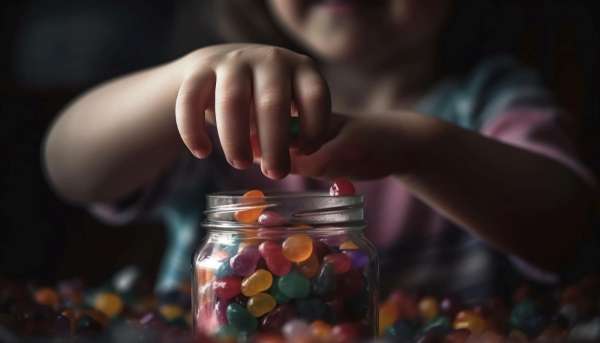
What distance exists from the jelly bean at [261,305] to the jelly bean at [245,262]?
18mm

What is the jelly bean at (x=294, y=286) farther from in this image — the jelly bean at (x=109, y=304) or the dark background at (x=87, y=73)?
the dark background at (x=87, y=73)

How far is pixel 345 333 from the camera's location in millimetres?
426

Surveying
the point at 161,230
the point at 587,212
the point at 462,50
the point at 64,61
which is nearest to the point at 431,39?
the point at 462,50

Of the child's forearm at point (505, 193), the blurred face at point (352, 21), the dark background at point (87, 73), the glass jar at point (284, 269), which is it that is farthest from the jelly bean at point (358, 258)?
the dark background at point (87, 73)

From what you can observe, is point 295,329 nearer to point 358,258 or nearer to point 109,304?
point 358,258

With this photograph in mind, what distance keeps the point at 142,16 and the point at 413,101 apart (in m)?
0.59

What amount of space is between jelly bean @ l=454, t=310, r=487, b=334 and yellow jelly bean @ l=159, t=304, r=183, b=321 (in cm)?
22

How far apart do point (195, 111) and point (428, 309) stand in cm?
29

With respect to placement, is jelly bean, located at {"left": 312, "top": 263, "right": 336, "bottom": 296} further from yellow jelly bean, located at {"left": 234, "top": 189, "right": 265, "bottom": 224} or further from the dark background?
the dark background

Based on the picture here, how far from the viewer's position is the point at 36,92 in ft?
4.02

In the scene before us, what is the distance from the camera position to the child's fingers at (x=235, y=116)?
0.45 metres

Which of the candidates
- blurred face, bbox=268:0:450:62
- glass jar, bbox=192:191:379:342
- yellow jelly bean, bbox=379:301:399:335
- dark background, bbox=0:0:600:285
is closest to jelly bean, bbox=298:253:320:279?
glass jar, bbox=192:191:379:342

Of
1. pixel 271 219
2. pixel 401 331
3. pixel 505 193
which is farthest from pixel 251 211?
pixel 505 193

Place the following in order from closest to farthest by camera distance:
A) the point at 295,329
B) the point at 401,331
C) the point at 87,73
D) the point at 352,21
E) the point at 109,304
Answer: the point at 295,329, the point at 401,331, the point at 109,304, the point at 352,21, the point at 87,73
